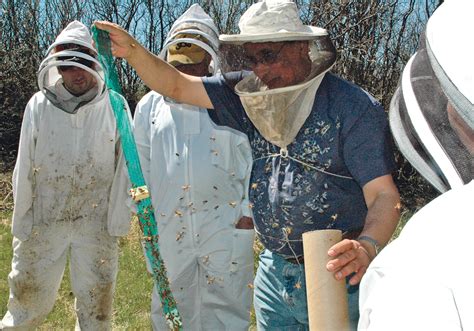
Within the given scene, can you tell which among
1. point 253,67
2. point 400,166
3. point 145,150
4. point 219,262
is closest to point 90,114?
point 145,150

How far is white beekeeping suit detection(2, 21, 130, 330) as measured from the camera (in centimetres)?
357

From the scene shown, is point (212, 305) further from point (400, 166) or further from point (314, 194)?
point (400, 166)

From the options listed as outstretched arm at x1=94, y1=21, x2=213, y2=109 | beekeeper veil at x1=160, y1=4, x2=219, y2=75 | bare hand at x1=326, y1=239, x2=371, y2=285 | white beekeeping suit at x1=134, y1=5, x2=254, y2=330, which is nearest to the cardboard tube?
bare hand at x1=326, y1=239, x2=371, y2=285

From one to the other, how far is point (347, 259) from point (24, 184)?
7.93 feet

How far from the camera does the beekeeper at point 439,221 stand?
0.77 m

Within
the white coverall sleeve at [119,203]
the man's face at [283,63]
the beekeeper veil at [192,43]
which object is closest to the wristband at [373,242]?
the man's face at [283,63]

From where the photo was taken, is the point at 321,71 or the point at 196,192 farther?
the point at 196,192

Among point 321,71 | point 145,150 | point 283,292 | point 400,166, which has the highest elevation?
point 321,71

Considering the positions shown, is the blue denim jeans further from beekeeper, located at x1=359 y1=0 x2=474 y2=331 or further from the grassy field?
the grassy field

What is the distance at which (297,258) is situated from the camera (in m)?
2.30

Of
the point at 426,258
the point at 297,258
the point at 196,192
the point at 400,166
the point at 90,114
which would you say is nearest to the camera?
the point at 426,258

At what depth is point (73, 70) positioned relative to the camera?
370 centimetres

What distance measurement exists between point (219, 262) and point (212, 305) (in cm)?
27

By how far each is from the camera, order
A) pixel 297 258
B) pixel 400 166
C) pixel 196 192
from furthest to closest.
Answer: pixel 400 166
pixel 196 192
pixel 297 258
